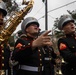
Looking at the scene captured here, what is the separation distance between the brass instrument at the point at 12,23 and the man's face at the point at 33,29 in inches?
17.8

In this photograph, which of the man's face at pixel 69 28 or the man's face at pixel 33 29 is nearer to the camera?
the man's face at pixel 33 29

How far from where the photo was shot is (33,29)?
544 centimetres

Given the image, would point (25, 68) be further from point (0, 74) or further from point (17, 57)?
point (0, 74)

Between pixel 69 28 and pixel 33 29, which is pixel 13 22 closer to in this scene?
pixel 33 29

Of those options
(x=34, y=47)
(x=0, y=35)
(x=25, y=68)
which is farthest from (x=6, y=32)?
(x=25, y=68)

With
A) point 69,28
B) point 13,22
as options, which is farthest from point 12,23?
point 69,28

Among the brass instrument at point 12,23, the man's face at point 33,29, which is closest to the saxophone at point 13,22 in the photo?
the brass instrument at point 12,23

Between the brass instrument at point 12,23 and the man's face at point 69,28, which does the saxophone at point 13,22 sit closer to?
the brass instrument at point 12,23

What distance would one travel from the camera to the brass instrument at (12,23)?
429 cm

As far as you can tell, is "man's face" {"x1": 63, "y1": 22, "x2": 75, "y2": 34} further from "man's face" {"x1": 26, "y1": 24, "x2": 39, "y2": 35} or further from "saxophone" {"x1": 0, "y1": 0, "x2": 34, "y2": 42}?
"saxophone" {"x1": 0, "y1": 0, "x2": 34, "y2": 42}

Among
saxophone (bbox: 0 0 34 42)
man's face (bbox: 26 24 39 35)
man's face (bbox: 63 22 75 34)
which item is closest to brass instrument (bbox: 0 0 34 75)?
saxophone (bbox: 0 0 34 42)

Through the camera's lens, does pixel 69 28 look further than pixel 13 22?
Yes

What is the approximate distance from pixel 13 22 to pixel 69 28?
4.60ft

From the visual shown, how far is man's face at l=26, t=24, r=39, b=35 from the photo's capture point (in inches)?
213
